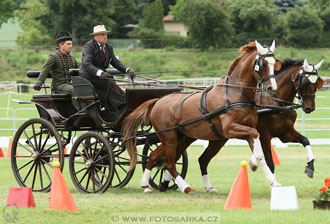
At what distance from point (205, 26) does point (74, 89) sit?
53.2m

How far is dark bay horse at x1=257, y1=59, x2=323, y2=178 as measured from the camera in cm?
1107

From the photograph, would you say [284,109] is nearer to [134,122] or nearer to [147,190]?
[134,122]

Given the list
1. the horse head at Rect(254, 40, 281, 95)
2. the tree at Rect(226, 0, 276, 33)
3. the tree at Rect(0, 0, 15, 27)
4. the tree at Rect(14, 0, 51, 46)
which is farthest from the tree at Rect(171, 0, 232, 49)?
the horse head at Rect(254, 40, 281, 95)

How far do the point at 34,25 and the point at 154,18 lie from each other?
1332cm

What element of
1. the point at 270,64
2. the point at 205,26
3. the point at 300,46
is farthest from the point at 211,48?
the point at 270,64

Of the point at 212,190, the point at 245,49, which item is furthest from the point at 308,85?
the point at 212,190

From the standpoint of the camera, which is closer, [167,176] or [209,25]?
[167,176]

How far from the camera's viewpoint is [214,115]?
34.2 feet

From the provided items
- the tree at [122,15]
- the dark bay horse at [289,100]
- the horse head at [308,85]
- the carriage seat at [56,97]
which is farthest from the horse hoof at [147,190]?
the tree at [122,15]

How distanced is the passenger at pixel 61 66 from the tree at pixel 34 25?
56.8 m

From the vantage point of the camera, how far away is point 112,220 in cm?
854

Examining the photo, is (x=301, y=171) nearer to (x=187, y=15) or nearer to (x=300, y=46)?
(x=300, y=46)

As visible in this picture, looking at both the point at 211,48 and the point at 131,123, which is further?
the point at 211,48

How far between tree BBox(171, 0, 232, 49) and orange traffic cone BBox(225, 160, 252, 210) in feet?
178
